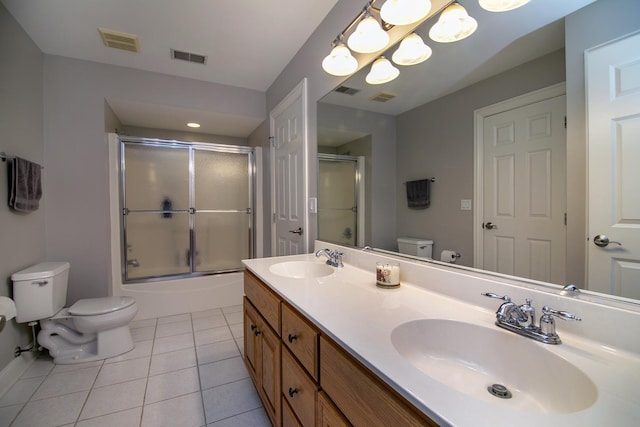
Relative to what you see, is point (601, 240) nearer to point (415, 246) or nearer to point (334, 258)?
point (415, 246)

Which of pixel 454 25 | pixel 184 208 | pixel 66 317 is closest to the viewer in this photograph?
pixel 454 25

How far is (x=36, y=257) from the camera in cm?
212

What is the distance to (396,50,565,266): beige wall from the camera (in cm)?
93

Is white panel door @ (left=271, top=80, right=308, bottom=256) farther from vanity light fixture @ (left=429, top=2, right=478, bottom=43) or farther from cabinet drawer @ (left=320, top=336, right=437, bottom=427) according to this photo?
cabinet drawer @ (left=320, top=336, right=437, bottom=427)

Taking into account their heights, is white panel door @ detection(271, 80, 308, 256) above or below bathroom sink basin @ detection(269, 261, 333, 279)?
above

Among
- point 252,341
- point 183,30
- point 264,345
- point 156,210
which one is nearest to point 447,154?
point 264,345

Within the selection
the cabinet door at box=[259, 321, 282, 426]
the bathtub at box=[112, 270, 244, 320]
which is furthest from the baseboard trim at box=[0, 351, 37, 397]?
the cabinet door at box=[259, 321, 282, 426]

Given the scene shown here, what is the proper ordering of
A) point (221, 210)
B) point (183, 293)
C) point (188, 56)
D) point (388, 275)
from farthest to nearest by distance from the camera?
point (221, 210)
point (183, 293)
point (188, 56)
point (388, 275)

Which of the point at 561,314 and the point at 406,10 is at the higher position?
the point at 406,10

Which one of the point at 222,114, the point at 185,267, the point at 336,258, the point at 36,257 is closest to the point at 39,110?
the point at 36,257

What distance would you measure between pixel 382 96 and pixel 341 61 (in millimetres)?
353

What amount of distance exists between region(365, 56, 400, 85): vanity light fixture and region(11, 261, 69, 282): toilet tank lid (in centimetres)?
255

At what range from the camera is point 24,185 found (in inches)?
73.6

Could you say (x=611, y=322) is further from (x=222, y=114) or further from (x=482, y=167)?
(x=222, y=114)
